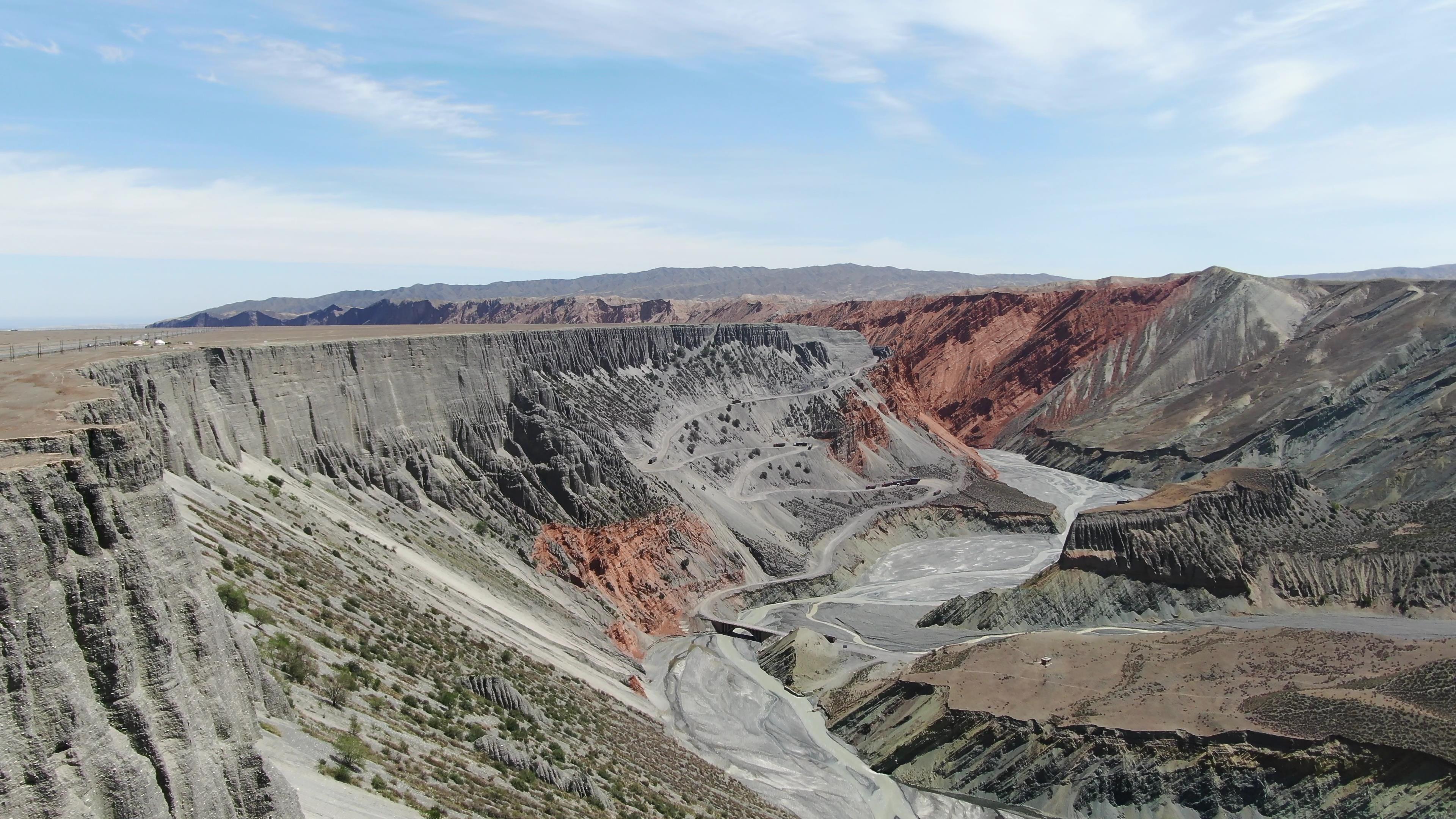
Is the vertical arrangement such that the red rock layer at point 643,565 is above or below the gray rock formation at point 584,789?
below

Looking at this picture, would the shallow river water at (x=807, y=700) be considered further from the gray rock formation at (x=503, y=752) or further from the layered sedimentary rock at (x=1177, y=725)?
the gray rock formation at (x=503, y=752)

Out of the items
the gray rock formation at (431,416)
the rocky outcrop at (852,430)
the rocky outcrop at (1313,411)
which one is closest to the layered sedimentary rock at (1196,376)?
the rocky outcrop at (1313,411)

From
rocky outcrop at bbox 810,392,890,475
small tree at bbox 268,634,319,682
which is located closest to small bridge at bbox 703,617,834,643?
rocky outcrop at bbox 810,392,890,475

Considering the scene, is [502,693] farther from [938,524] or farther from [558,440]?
[938,524]

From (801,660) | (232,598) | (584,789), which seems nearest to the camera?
(232,598)

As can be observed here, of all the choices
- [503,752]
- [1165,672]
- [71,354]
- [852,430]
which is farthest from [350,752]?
[852,430]

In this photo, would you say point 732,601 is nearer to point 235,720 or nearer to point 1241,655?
point 1241,655

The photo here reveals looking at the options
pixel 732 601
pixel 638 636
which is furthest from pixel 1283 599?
pixel 638 636
